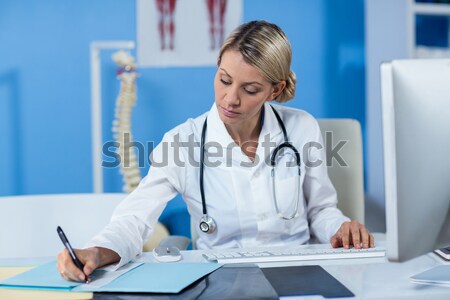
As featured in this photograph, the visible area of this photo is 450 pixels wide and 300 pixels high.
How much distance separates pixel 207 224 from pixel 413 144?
29.4 inches

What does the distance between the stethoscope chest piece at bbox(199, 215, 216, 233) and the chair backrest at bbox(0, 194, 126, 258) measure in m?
0.37

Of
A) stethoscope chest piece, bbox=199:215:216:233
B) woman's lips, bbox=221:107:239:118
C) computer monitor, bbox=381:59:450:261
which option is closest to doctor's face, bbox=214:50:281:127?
woman's lips, bbox=221:107:239:118

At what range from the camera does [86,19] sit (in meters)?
2.85

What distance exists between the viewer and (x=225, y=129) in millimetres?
1615

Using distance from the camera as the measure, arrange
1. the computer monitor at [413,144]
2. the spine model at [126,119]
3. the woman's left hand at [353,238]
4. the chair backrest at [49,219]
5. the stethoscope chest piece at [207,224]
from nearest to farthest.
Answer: the computer monitor at [413,144], the woman's left hand at [353,238], the stethoscope chest piece at [207,224], the chair backrest at [49,219], the spine model at [126,119]

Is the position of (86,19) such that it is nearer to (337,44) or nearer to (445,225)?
(337,44)

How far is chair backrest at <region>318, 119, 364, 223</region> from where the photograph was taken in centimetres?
186

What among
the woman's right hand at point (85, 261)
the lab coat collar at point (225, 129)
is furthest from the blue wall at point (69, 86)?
the woman's right hand at point (85, 261)

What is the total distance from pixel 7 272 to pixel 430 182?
2.57ft

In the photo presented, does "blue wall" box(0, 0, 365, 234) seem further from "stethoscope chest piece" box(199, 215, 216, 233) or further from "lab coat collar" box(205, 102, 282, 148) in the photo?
"stethoscope chest piece" box(199, 215, 216, 233)

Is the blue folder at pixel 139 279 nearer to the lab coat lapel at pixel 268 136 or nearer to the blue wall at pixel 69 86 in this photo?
the lab coat lapel at pixel 268 136

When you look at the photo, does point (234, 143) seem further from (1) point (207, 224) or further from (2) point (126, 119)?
(2) point (126, 119)

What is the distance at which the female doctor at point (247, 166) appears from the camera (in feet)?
5.02

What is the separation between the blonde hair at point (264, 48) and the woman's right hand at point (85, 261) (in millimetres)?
617
